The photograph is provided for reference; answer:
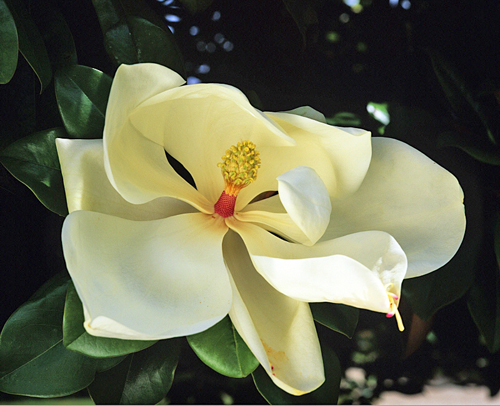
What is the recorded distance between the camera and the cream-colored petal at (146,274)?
339 millimetres

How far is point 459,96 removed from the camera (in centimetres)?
62

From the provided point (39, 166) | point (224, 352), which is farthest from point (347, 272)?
point (39, 166)

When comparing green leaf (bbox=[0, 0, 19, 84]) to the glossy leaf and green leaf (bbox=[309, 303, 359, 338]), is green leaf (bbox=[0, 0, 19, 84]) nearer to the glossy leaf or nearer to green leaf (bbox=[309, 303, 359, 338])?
the glossy leaf

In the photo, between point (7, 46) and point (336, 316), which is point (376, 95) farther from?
point (7, 46)

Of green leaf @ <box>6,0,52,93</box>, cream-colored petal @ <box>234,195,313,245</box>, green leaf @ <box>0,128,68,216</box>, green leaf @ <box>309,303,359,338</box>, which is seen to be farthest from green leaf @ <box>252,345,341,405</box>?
green leaf @ <box>6,0,52,93</box>

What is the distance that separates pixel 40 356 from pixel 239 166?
271mm

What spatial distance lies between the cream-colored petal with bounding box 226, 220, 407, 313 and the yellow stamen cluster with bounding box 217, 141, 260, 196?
9 cm

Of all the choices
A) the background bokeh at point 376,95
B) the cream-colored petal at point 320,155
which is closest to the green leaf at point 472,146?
the background bokeh at point 376,95

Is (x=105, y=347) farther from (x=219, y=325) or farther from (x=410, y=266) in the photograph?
(x=410, y=266)

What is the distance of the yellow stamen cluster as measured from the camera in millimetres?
431

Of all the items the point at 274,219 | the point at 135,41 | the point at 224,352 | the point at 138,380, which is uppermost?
the point at 135,41

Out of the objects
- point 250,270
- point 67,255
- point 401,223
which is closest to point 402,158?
point 401,223

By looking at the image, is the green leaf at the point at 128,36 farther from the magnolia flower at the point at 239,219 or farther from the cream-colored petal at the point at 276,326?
the cream-colored petal at the point at 276,326

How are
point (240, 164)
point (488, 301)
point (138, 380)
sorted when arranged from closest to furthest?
1. point (240, 164)
2. point (138, 380)
3. point (488, 301)
